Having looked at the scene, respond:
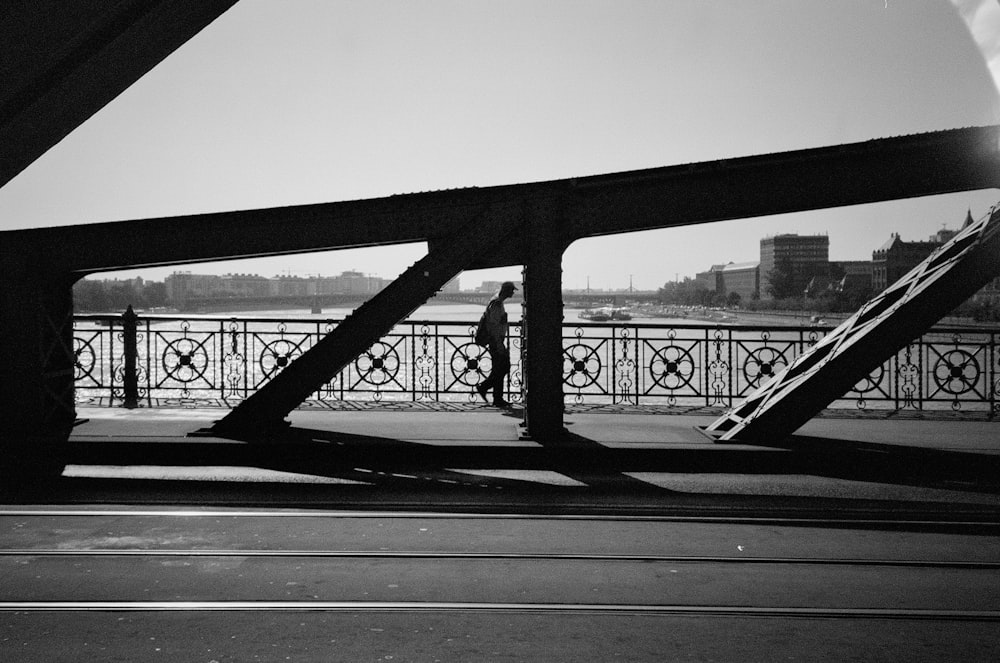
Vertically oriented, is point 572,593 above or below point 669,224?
below

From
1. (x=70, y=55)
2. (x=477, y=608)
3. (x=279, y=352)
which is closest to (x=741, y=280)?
(x=279, y=352)

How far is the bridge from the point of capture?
29.1ft

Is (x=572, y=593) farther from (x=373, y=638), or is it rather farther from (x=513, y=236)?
(x=513, y=236)

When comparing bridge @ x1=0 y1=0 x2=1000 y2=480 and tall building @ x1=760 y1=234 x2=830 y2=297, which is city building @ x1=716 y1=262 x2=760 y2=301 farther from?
bridge @ x1=0 y1=0 x2=1000 y2=480

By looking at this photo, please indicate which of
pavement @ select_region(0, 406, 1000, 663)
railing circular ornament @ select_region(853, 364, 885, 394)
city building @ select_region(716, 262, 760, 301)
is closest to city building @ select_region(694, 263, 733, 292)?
city building @ select_region(716, 262, 760, 301)

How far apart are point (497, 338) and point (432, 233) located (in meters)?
3.92

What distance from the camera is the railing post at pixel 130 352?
1374 centimetres

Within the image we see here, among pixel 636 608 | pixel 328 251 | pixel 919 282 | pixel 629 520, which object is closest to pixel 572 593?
pixel 636 608

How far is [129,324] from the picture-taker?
1389cm

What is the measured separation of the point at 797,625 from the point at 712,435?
5582 mm

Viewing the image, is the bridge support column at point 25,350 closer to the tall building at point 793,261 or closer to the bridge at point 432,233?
the bridge at point 432,233

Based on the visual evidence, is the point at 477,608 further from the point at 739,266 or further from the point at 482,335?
the point at 739,266

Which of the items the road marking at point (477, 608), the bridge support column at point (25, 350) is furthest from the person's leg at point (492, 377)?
the road marking at point (477, 608)

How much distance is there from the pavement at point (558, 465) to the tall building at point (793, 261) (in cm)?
770
